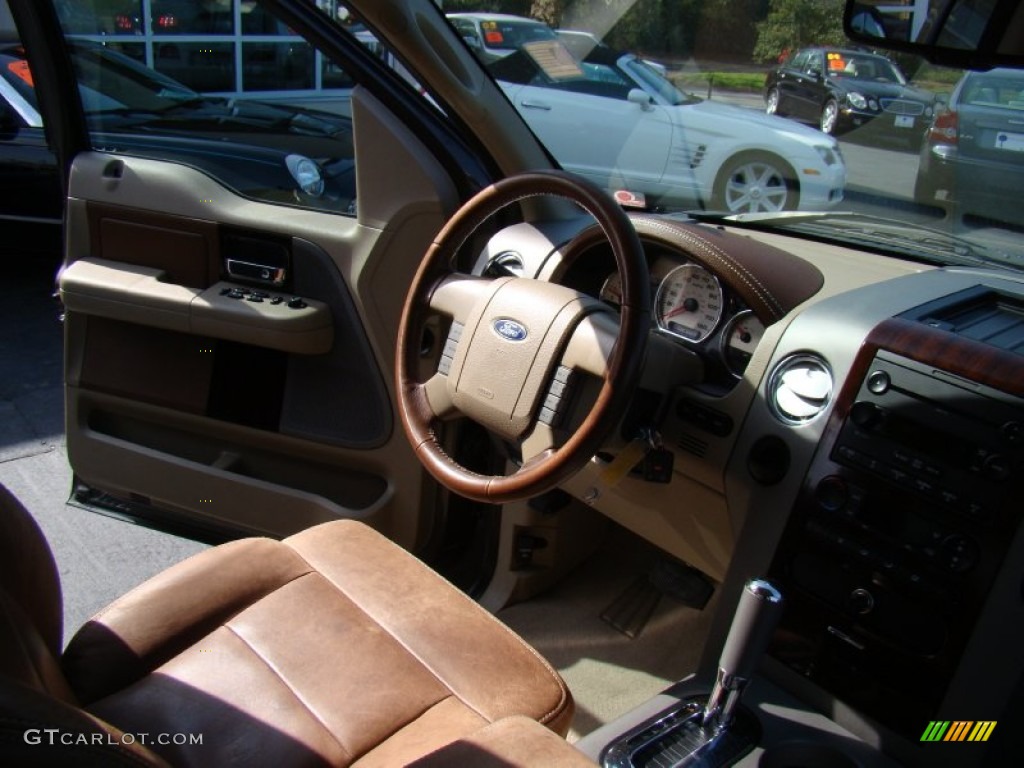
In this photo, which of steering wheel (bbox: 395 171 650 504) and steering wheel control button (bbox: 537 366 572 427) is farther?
steering wheel control button (bbox: 537 366 572 427)

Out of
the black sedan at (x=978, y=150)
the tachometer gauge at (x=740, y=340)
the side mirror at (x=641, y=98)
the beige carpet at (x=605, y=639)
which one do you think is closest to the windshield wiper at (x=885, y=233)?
the black sedan at (x=978, y=150)

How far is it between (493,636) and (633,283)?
25.4 inches

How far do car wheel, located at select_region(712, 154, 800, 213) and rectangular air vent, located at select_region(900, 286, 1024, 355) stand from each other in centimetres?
65

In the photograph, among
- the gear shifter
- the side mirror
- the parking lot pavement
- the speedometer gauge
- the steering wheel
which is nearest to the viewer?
the gear shifter

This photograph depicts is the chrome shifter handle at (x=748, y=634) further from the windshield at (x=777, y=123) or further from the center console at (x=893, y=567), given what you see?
the windshield at (x=777, y=123)

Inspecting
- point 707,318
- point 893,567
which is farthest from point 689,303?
point 893,567

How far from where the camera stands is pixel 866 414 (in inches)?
64.0

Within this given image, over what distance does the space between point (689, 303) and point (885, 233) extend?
1.64ft

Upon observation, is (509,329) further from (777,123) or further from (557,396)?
(777,123)

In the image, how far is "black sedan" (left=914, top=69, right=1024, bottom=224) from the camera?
211 cm

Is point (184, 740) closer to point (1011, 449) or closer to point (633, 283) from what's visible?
point (633, 283)

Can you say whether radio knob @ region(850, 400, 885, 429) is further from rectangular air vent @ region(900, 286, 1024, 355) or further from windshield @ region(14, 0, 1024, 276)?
windshield @ region(14, 0, 1024, 276)

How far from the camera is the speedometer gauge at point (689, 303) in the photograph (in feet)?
6.39

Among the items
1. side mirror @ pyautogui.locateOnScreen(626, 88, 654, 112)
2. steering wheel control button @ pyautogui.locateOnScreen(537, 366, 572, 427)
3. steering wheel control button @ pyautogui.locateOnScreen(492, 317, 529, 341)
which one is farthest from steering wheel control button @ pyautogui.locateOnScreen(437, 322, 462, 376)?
side mirror @ pyautogui.locateOnScreen(626, 88, 654, 112)
